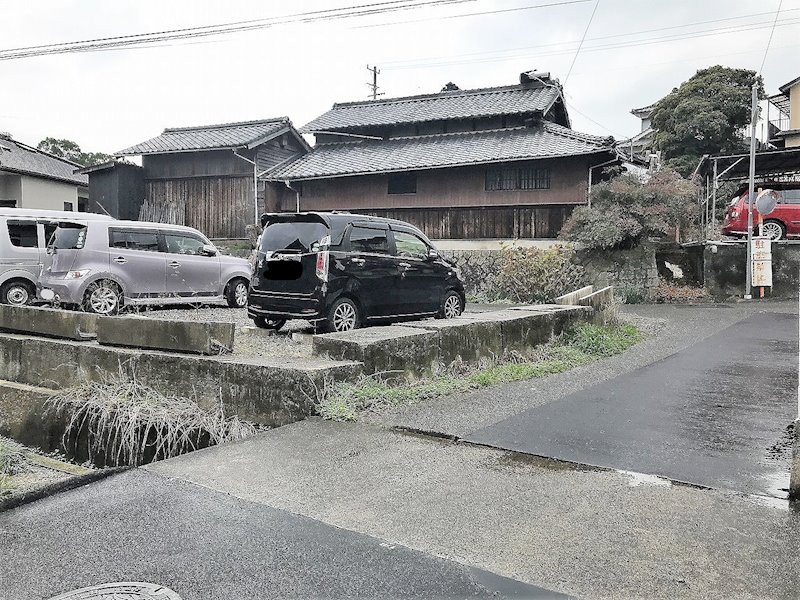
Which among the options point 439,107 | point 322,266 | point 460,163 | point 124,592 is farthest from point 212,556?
point 439,107

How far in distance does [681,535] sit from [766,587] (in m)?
0.47

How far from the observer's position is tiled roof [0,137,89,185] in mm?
24672

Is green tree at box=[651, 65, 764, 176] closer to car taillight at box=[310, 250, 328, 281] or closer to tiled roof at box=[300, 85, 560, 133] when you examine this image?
tiled roof at box=[300, 85, 560, 133]

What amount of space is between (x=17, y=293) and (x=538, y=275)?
37.0ft

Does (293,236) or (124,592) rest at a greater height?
(293,236)

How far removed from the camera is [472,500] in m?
3.23

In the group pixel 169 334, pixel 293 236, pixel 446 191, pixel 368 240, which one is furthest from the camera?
pixel 446 191

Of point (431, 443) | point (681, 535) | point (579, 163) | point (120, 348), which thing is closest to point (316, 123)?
point (579, 163)

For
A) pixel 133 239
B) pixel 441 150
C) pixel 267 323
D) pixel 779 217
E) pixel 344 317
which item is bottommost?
pixel 267 323

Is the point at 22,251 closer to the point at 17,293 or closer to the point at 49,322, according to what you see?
the point at 17,293

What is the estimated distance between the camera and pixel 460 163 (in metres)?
19.1

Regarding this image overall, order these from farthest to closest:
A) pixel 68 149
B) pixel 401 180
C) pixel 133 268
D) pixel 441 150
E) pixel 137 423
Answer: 1. pixel 68 149
2. pixel 441 150
3. pixel 401 180
4. pixel 133 268
5. pixel 137 423

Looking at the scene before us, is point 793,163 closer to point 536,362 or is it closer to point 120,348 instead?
point 536,362

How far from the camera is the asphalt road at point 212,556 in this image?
240 centimetres
